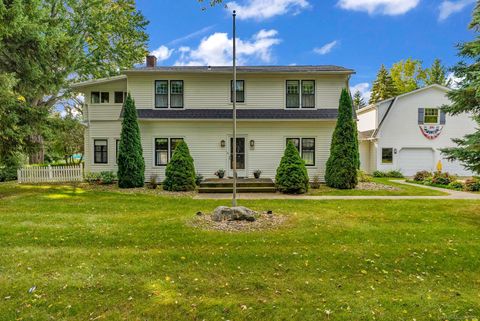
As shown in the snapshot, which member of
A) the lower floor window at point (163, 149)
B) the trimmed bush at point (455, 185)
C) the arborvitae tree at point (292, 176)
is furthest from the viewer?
the lower floor window at point (163, 149)

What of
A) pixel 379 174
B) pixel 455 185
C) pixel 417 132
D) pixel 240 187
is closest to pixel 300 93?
pixel 240 187

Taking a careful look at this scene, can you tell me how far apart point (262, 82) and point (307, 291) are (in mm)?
12863

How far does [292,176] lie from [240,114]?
4.68m

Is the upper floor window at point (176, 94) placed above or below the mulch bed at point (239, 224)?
above

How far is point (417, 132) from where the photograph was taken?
20.8m

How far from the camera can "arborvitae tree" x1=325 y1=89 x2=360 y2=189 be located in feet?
44.2

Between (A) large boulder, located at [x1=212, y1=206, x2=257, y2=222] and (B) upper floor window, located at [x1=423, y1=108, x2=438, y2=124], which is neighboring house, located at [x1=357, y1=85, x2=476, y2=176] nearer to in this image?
(B) upper floor window, located at [x1=423, y1=108, x2=438, y2=124]

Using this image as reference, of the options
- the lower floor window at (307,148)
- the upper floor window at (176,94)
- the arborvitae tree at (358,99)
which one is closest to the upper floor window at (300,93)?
the lower floor window at (307,148)

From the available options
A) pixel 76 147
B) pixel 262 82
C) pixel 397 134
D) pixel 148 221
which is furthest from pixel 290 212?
pixel 76 147

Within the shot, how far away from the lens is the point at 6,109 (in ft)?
37.3

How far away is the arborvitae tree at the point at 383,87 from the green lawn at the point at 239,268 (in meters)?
36.5

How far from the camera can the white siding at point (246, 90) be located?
1538 centimetres

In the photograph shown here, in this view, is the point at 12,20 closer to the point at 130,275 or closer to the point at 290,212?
the point at 130,275

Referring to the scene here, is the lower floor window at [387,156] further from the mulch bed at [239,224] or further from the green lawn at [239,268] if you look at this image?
the mulch bed at [239,224]
